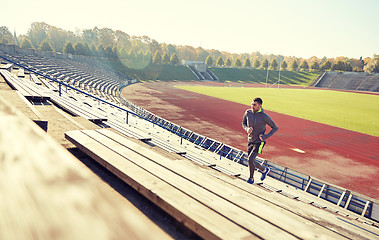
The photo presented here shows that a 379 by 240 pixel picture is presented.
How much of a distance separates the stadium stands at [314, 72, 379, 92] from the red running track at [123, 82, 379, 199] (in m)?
72.2

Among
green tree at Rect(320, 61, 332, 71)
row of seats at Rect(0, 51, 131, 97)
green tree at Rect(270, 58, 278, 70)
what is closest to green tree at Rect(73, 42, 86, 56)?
row of seats at Rect(0, 51, 131, 97)

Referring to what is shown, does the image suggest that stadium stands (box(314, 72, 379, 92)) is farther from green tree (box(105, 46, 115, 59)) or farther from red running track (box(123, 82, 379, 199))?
green tree (box(105, 46, 115, 59))

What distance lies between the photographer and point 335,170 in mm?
13930

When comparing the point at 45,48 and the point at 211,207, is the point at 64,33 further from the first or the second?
the point at 211,207

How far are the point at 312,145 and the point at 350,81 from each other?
87473 mm

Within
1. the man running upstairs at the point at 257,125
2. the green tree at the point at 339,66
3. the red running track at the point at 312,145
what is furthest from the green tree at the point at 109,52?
the green tree at the point at 339,66

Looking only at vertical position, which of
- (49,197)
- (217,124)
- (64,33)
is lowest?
(217,124)

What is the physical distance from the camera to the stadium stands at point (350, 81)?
83.0m

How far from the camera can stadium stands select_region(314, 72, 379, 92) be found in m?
83.0

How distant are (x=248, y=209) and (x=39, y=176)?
1.78 metres

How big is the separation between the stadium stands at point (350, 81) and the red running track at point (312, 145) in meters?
→ 72.2

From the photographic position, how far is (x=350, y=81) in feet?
293

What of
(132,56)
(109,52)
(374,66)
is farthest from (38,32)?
(374,66)

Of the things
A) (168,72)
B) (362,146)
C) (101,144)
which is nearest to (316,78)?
(168,72)
